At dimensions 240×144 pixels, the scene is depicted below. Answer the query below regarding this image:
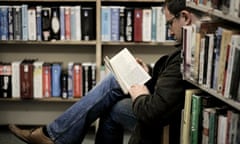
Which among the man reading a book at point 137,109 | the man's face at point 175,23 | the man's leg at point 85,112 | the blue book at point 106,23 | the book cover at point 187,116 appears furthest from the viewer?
the blue book at point 106,23

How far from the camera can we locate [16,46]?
3.83 m

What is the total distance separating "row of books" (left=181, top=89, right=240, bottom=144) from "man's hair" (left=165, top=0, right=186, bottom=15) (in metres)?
0.43

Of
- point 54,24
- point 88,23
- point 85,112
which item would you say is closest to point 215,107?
point 85,112

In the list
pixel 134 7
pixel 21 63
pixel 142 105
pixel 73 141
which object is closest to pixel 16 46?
pixel 21 63

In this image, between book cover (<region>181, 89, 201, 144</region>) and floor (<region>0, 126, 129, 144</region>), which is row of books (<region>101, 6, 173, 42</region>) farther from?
book cover (<region>181, 89, 201, 144</region>)

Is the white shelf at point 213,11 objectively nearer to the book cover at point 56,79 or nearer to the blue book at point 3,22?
the book cover at point 56,79

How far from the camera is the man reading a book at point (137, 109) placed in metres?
2.10

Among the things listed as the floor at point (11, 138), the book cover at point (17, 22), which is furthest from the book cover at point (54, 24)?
the floor at point (11, 138)

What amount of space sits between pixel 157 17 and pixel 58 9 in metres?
0.76

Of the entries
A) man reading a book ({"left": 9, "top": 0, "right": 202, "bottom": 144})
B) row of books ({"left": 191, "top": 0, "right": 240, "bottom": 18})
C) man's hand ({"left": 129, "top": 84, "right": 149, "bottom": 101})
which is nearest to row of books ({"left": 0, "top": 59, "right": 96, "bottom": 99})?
man reading a book ({"left": 9, "top": 0, "right": 202, "bottom": 144})

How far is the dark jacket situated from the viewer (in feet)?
6.82

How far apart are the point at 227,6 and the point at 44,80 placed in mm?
2197

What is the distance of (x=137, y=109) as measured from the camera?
221cm

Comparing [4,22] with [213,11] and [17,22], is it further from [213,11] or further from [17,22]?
[213,11]
